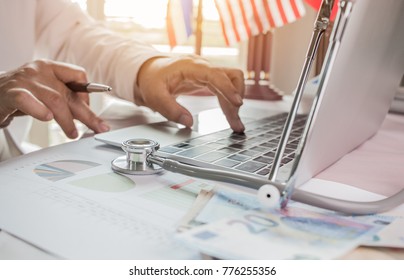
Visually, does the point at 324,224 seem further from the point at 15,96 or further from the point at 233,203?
the point at 15,96

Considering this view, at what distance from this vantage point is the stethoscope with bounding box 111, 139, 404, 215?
1.12ft

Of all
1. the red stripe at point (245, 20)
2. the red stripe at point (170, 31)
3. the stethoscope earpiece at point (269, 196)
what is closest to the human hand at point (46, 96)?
the stethoscope earpiece at point (269, 196)

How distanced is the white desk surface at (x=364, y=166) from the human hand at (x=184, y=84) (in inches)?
3.2

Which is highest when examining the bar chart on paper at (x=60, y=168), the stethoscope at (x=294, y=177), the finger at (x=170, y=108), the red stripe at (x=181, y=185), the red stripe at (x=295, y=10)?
the red stripe at (x=295, y=10)

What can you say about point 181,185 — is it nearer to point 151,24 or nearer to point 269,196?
point 269,196

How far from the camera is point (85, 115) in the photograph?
634 mm

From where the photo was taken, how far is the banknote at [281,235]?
11.1 inches

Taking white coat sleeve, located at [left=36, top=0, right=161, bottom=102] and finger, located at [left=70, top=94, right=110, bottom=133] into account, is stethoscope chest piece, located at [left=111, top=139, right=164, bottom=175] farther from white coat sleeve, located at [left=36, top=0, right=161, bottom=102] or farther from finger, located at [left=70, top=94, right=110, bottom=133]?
white coat sleeve, located at [left=36, top=0, right=161, bottom=102]

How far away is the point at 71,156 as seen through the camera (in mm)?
510

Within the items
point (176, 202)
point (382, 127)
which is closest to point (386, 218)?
point (176, 202)

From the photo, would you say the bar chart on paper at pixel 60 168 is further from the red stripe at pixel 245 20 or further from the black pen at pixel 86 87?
the red stripe at pixel 245 20

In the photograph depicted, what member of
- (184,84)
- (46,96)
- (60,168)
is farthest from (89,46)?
(60,168)

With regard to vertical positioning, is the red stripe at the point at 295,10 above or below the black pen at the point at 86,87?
above

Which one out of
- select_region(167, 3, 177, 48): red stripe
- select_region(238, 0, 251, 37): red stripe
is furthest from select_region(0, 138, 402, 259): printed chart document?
select_region(167, 3, 177, 48): red stripe
